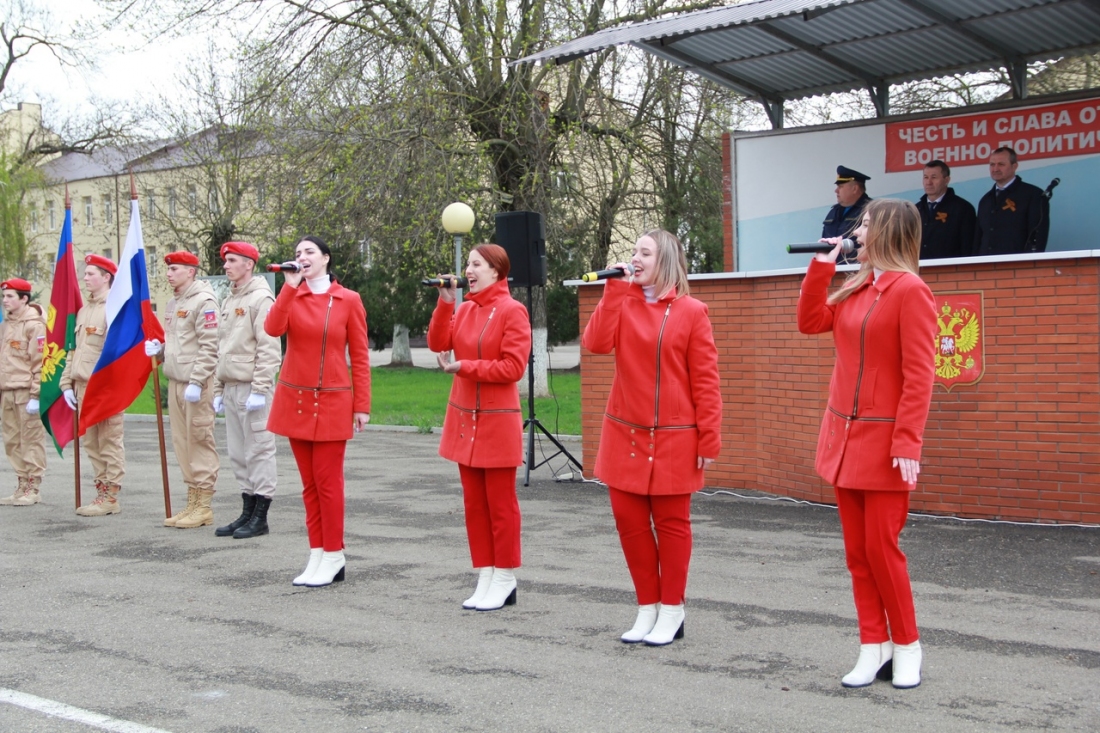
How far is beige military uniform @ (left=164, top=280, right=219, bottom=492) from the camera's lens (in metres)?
8.74

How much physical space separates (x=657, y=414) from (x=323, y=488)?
2411mm

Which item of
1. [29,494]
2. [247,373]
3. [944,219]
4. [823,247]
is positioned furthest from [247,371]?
[944,219]

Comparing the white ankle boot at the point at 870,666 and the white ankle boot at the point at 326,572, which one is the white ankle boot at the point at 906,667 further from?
the white ankle boot at the point at 326,572

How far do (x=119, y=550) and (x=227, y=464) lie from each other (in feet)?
17.0

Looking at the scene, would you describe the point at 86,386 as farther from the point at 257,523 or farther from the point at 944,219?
the point at 944,219

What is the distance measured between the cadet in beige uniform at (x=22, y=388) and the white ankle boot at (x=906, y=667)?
8.45m

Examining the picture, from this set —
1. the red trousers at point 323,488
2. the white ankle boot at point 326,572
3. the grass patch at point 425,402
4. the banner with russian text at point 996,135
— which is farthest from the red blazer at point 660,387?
the grass patch at point 425,402

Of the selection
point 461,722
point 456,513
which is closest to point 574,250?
point 456,513

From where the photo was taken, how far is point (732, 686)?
4848mm

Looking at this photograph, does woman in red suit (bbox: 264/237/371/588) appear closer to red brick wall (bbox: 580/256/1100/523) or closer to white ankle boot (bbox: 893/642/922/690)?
white ankle boot (bbox: 893/642/922/690)

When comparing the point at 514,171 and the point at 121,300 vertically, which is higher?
the point at 514,171

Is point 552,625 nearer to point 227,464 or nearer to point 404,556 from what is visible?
point 404,556

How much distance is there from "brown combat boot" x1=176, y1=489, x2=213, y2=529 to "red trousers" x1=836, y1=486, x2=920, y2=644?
19.2ft

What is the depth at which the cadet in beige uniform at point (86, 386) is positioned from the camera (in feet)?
32.6
